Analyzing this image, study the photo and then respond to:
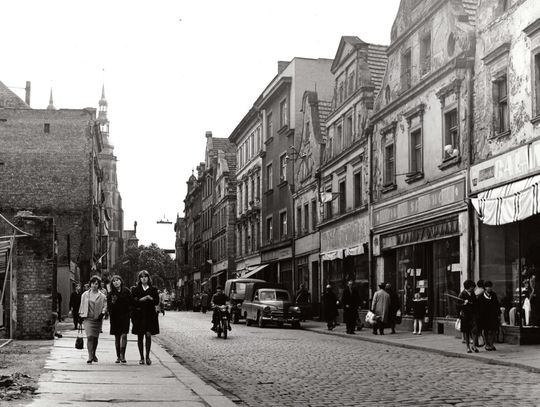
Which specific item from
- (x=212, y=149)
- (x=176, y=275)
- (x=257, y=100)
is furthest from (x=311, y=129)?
(x=176, y=275)

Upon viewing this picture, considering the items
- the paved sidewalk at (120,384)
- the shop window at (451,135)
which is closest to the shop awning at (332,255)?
the shop window at (451,135)

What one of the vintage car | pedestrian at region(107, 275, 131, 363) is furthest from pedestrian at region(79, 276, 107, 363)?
the vintage car

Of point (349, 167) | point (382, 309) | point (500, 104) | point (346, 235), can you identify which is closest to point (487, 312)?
point (500, 104)

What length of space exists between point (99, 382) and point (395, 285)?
1988 cm

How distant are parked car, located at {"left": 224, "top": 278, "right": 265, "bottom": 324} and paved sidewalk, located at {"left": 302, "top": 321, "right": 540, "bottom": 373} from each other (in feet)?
39.8

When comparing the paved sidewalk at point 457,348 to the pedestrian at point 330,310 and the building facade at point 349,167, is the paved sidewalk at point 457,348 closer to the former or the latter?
the pedestrian at point 330,310

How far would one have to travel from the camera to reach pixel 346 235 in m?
37.1

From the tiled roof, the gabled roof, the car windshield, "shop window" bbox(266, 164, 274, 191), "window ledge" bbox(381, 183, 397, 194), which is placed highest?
the gabled roof

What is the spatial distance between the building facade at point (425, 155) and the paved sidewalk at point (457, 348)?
1785mm

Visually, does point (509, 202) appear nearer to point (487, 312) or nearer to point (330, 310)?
point (487, 312)

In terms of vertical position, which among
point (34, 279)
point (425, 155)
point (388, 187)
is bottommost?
point (34, 279)

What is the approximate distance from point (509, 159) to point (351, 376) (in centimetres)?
1025

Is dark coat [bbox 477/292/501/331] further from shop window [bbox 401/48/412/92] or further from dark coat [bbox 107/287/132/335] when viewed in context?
shop window [bbox 401/48/412/92]

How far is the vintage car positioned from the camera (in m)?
34.2
